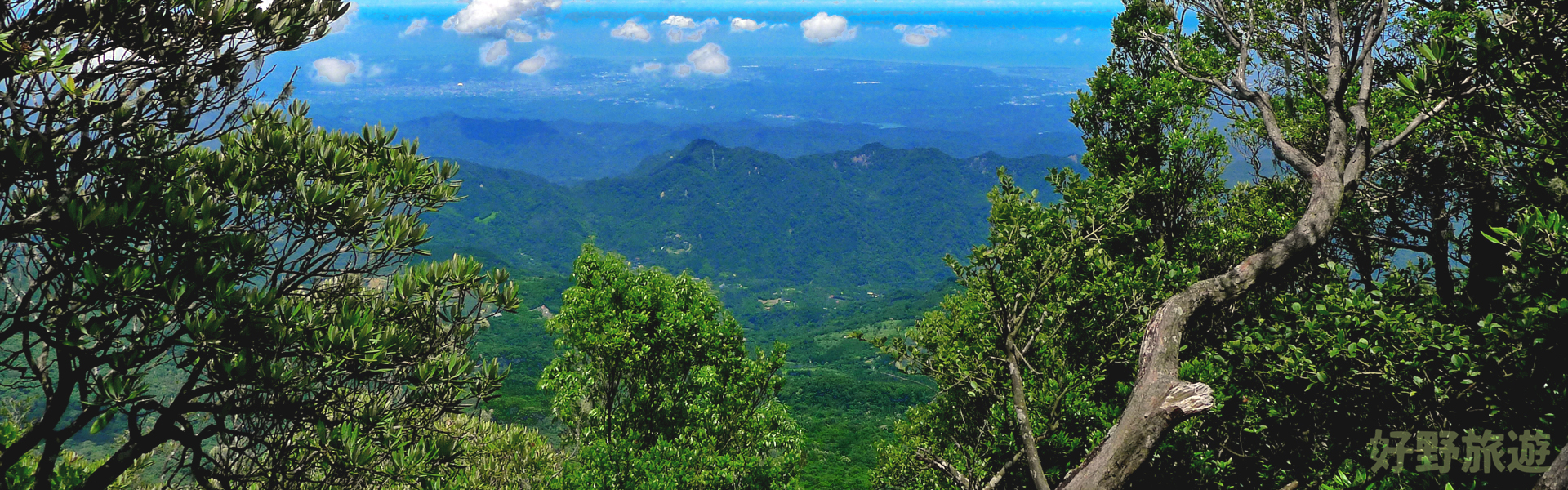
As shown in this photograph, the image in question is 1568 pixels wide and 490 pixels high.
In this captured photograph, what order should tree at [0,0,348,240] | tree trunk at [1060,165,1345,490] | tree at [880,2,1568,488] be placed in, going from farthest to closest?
tree at [880,2,1568,488] → tree trunk at [1060,165,1345,490] → tree at [0,0,348,240]

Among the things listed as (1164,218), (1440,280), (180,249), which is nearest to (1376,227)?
(1440,280)

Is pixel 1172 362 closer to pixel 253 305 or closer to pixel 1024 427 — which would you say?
pixel 1024 427

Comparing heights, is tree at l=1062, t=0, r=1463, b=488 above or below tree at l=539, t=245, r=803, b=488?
above

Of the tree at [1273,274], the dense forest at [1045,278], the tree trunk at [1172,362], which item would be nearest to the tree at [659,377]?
the dense forest at [1045,278]

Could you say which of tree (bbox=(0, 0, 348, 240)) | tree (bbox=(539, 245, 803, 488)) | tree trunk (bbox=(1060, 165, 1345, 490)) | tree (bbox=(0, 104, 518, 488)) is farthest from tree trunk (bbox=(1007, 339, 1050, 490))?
tree (bbox=(0, 0, 348, 240))

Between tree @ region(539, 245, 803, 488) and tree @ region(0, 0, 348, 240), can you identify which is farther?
tree @ region(539, 245, 803, 488)

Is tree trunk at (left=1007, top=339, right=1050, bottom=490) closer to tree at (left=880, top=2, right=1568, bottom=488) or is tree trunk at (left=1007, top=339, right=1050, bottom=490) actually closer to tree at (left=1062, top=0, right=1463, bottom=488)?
tree at (left=880, top=2, right=1568, bottom=488)

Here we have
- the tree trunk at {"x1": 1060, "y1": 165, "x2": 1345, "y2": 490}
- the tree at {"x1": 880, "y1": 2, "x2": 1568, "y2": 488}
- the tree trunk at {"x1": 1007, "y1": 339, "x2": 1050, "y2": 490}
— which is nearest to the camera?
the tree trunk at {"x1": 1060, "y1": 165, "x2": 1345, "y2": 490}
